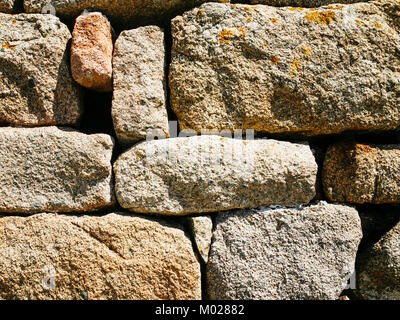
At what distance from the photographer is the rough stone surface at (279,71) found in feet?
4.60

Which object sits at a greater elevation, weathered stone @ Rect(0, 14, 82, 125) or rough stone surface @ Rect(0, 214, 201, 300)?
weathered stone @ Rect(0, 14, 82, 125)

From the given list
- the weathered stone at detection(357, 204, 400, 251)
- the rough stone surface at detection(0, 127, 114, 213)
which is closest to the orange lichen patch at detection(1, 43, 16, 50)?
the rough stone surface at detection(0, 127, 114, 213)

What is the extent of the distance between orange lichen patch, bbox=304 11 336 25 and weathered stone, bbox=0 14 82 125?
1079 millimetres

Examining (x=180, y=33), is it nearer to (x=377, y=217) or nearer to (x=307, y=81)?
(x=307, y=81)

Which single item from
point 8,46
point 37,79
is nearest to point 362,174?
point 37,79

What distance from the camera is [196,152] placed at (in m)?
1.36

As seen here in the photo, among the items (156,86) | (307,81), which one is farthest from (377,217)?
(156,86)

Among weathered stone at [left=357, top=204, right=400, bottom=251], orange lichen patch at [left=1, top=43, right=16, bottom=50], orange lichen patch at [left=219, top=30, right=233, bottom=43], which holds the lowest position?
A: weathered stone at [left=357, top=204, right=400, bottom=251]

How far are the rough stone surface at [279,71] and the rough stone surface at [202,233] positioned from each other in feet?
1.34

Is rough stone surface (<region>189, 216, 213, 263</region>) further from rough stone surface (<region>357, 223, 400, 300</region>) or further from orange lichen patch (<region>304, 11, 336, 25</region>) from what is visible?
orange lichen patch (<region>304, 11, 336, 25</region>)

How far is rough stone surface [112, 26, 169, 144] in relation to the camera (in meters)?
1.37

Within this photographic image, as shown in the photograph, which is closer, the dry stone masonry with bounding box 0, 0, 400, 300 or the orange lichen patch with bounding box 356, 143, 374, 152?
the dry stone masonry with bounding box 0, 0, 400, 300

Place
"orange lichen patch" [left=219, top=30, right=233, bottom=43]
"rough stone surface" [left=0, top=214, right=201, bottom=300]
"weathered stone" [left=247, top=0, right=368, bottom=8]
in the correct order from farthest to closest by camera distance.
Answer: "weathered stone" [left=247, top=0, right=368, bottom=8] → "orange lichen patch" [left=219, top=30, right=233, bottom=43] → "rough stone surface" [left=0, top=214, right=201, bottom=300]

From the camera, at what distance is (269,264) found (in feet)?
4.53
